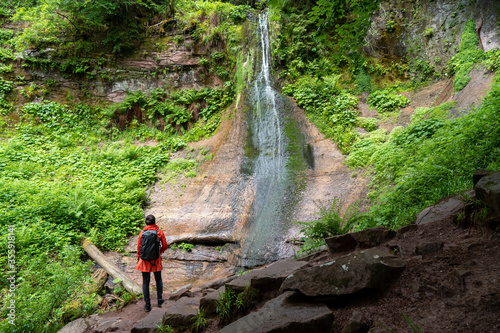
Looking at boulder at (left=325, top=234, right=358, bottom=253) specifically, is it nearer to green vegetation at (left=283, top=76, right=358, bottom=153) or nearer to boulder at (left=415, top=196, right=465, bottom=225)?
boulder at (left=415, top=196, right=465, bottom=225)

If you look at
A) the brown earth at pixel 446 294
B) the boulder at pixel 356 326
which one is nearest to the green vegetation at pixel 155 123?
the boulder at pixel 356 326

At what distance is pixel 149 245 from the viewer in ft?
16.5

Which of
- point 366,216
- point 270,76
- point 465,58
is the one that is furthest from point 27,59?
point 465,58

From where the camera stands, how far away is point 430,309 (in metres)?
1.83

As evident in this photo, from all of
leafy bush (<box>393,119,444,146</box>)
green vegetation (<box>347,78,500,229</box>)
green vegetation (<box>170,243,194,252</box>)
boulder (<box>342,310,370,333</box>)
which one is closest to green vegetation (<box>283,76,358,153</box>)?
leafy bush (<box>393,119,444,146</box>)

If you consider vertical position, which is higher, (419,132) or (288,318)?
(419,132)

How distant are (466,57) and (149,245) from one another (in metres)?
13.3

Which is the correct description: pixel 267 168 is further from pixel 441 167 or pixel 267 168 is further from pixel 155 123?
pixel 155 123

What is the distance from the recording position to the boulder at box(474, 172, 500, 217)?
2.20 metres

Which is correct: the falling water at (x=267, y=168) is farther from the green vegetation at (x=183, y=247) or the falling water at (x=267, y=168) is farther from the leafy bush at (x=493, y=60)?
the leafy bush at (x=493, y=60)

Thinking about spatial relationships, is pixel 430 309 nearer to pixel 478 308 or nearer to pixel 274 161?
pixel 478 308

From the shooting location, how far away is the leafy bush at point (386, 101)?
11.9 metres

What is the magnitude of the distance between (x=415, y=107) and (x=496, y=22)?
4.04 m

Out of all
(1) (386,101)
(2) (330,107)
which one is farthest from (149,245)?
(1) (386,101)
